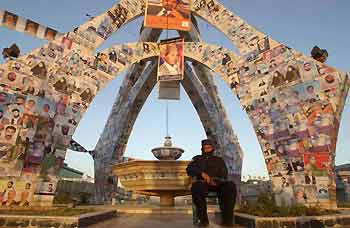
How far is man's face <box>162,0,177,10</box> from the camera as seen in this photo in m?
13.9

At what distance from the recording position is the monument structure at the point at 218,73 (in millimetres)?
9602

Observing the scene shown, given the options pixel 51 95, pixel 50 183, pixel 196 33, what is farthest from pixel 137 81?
pixel 50 183

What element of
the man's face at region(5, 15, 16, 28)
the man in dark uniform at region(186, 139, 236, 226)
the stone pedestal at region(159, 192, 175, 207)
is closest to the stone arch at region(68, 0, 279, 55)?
the man's face at region(5, 15, 16, 28)

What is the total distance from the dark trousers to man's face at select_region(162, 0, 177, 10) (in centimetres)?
1204

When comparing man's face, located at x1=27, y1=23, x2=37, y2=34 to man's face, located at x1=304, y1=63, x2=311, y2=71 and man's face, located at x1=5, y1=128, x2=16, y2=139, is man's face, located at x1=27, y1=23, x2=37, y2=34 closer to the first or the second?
man's face, located at x1=5, y1=128, x2=16, y2=139

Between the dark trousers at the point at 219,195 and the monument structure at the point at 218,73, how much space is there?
6912mm

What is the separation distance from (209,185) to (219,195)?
266mm

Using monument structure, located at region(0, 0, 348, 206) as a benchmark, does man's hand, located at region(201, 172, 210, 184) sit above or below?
below

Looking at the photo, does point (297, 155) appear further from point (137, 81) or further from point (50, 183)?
point (137, 81)

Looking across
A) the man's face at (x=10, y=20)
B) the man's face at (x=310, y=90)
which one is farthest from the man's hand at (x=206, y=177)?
the man's face at (x=10, y=20)

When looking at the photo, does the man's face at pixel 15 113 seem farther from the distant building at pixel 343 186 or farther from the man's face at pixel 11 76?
the distant building at pixel 343 186

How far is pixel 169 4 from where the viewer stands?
13961 millimetres

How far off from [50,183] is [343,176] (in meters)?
18.1

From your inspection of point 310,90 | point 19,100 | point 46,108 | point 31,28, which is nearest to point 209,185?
point 310,90
